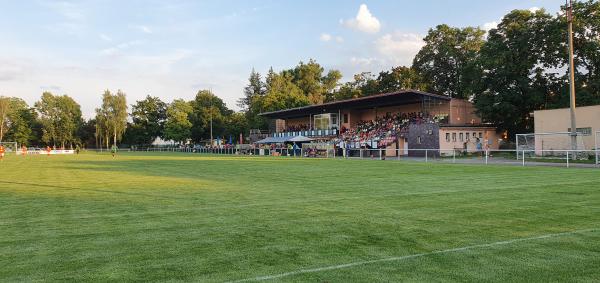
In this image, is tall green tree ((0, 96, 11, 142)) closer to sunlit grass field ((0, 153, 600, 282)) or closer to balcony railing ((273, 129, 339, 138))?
balcony railing ((273, 129, 339, 138))

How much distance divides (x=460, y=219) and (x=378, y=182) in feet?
26.3

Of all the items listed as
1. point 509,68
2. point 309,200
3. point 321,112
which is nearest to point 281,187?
point 309,200

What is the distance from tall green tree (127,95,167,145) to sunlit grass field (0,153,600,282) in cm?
10452

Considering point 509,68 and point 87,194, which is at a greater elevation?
point 509,68

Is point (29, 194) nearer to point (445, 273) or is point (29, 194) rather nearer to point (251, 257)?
point (251, 257)

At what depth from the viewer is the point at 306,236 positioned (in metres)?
7.29

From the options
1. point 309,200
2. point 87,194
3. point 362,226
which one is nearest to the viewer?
point 362,226

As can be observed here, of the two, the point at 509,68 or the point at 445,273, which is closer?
the point at 445,273

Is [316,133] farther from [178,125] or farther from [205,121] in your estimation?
[205,121]

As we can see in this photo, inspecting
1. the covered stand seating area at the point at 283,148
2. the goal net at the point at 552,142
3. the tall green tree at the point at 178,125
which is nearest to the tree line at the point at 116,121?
the tall green tree at the point at 178,125

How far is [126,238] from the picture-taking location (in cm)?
731

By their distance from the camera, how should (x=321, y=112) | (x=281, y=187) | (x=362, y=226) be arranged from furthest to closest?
(x=321, y=112) < (x=281, y=187) < (x=362, y=226)

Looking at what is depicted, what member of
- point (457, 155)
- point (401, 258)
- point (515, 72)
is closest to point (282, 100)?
point (515, 72)

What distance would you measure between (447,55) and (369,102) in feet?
43.5
